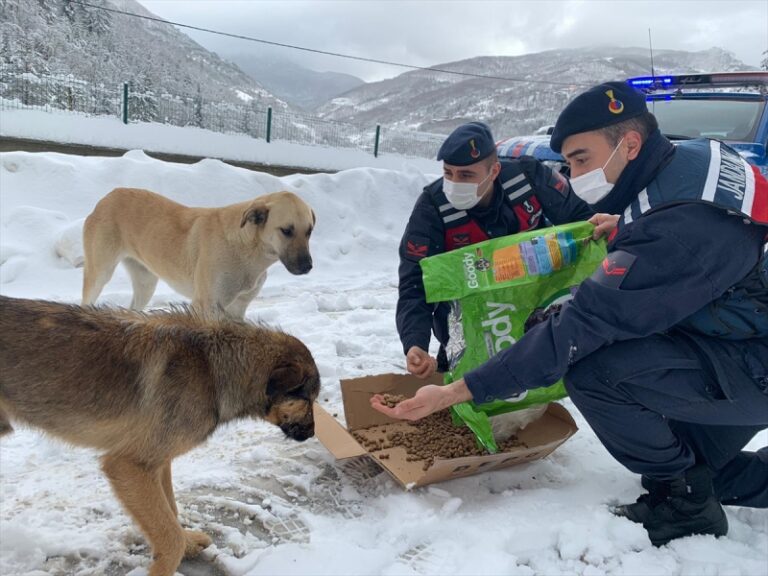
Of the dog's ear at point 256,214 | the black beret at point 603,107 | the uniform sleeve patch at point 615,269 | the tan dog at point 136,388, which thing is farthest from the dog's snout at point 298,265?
the uniform sleeve patch at point 615,269

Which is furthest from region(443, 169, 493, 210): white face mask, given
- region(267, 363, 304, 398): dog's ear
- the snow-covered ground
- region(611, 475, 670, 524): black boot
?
region(611, 475, 670, 524): black boot

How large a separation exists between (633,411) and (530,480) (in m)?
0.85

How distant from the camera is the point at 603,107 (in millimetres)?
2578

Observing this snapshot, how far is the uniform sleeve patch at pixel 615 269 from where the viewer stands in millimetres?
2350

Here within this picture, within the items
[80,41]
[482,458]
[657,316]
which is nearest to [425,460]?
[482,458]

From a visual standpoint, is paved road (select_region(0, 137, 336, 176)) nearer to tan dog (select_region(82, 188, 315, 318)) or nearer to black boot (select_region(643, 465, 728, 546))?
tan dog (select_region(82, 188, 315, 318))

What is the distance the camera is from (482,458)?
288 cm

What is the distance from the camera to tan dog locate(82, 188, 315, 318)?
5410 mm

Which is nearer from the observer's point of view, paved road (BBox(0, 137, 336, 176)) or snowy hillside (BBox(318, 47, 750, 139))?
paved road (BBox(0, 137, 336, 176))

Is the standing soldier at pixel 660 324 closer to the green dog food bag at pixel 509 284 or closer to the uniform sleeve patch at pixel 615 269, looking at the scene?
the uniform sleeve patch at pixel 615 269

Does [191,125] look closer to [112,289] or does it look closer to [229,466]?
[112,289]

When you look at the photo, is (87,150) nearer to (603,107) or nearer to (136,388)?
(136,388)

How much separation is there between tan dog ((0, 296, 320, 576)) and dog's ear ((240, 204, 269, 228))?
9.01ft

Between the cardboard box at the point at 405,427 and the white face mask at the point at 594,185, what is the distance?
1.37 meters
